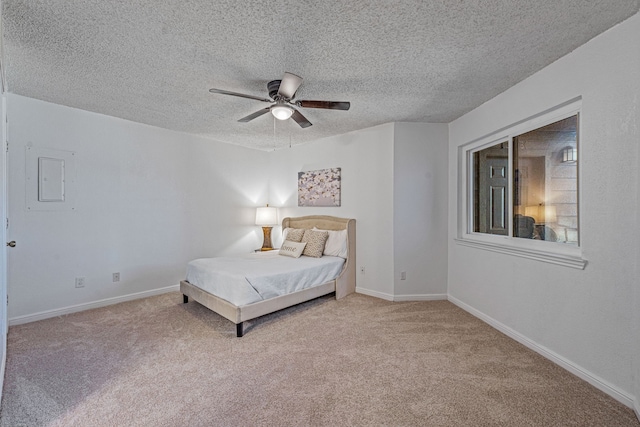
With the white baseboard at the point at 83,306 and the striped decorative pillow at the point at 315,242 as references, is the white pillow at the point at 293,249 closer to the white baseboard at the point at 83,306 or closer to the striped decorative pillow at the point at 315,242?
the striped decorative pillow at the point at 315,242

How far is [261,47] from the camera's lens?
1993mm

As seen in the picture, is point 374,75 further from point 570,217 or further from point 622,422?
point 622,422

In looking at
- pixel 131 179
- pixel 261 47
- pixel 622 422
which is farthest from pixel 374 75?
pixel 131 179

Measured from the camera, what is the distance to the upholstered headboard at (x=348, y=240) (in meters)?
3.80

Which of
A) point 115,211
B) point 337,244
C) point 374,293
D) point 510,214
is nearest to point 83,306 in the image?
point 115,211

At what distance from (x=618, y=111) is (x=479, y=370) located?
6.53 feet

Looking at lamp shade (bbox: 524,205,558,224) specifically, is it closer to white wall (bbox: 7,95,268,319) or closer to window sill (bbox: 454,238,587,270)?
window sill (bbox: 454,238,587,270)

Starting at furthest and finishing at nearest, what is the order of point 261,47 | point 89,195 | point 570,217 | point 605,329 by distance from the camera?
1. point 89,195
2. point 570,217
3. point 261,47
4. point 605,329

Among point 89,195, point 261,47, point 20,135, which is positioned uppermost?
point 261,47

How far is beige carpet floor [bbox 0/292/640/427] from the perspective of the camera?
63.6 inches

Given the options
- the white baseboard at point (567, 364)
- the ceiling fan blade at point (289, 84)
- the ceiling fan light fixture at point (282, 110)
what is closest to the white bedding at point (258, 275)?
the ceiling fan light fixture at point (282, 110)

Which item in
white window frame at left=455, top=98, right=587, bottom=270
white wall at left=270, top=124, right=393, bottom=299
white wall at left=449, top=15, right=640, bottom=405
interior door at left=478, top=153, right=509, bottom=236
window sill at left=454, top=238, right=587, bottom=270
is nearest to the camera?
white wall at left=449, top=15, right=640, bottom=405

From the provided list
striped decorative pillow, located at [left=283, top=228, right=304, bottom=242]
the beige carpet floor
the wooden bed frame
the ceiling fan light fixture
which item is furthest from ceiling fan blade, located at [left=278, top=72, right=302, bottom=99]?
striped decorative pillow, located at [left=283, top=228, right=304, bottom=242]

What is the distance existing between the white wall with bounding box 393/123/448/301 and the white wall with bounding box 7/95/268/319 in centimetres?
278
